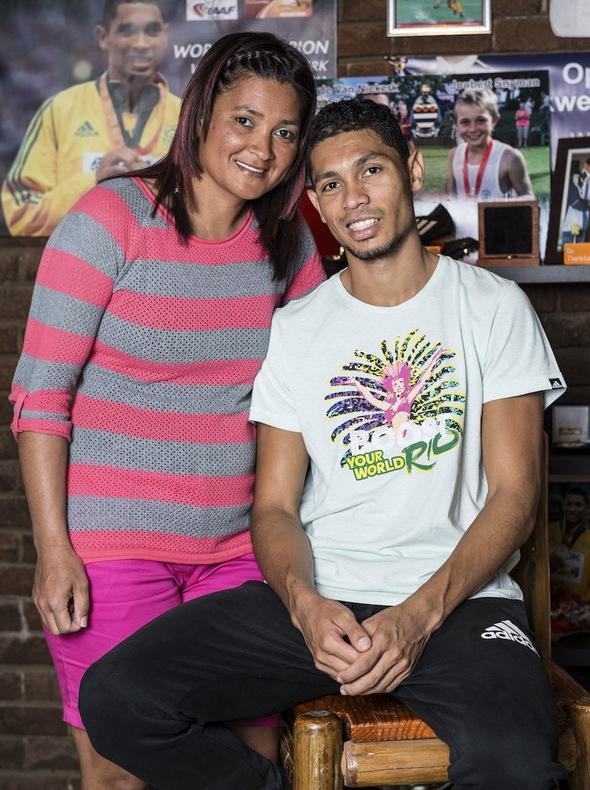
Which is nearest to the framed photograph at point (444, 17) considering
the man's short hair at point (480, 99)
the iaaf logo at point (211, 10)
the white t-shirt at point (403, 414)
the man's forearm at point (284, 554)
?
the man's short hair at point (480, 99)

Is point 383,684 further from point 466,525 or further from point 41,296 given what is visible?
point 41,296

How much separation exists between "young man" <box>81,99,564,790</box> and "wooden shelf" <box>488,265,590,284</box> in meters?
0.44

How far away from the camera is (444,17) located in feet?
8.71

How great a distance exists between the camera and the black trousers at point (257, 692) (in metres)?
1.49

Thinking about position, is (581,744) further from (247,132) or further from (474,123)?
(474,123)

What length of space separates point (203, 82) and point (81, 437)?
68 centimetres

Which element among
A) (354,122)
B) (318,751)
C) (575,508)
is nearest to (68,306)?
(354,122)

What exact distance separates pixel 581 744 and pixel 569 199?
1.47 m

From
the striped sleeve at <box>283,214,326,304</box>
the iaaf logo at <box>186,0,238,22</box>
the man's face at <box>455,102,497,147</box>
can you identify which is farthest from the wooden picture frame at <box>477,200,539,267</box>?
the iaaf logo at <box>186,0,238,22</box>

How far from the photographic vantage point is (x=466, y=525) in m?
1.78

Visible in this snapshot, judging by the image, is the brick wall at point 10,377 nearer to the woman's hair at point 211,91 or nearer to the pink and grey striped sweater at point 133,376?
the woman's hair at point 211,91

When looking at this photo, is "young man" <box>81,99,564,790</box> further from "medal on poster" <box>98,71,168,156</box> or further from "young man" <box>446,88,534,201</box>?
"medal on poster" <box>98,71,168,156</box>

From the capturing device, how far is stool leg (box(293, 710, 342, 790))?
60.6 inches

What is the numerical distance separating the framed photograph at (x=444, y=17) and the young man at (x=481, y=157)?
0.53 feet
